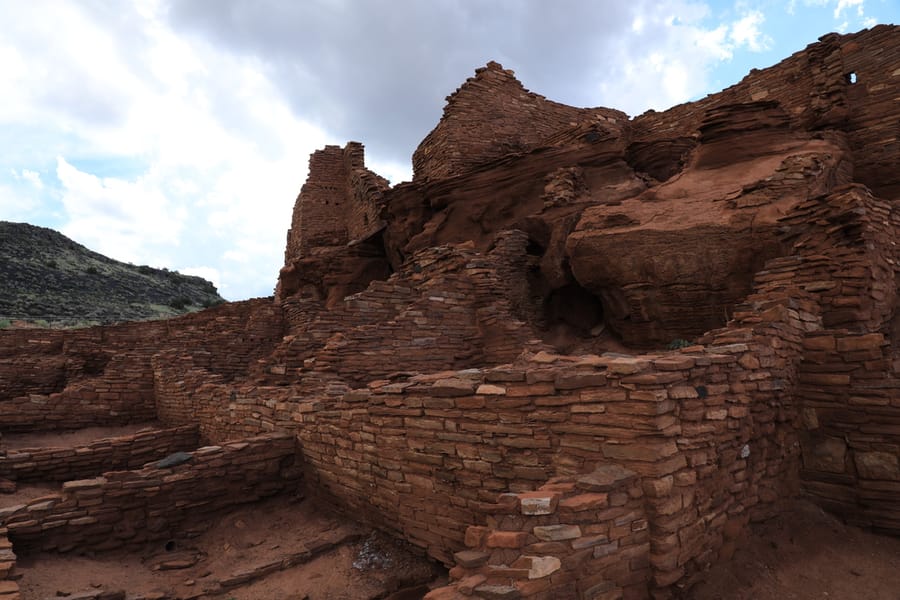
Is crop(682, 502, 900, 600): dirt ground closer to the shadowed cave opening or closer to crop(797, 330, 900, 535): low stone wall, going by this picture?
crop(797, 330, 900, 535): low stone wall

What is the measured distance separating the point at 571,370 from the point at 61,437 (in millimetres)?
11592

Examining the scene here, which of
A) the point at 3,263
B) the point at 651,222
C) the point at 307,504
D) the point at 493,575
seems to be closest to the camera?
the point at 493,575

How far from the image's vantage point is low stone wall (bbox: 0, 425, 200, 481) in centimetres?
782

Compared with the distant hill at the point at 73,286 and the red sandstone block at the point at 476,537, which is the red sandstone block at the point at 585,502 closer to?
the red sandstone block at the point at 476,537

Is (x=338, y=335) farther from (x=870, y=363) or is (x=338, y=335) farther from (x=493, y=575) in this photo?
(x=870, y=363)

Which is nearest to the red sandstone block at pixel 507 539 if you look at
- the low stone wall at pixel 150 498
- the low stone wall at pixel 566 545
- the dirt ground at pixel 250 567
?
the low stone wall at pixel 566 545

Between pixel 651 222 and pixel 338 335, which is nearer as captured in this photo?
pixel 651 222

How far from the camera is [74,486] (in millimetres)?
5809

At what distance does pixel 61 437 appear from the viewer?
1050 cm

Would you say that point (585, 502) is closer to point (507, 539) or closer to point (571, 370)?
point (507, 539)

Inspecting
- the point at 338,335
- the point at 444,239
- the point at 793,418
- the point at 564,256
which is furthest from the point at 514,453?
the point at 444,239

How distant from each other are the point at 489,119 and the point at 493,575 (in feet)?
43.2

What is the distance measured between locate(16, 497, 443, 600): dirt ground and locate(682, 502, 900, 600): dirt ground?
8.73 ft

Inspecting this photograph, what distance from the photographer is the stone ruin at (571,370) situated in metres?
3.69
